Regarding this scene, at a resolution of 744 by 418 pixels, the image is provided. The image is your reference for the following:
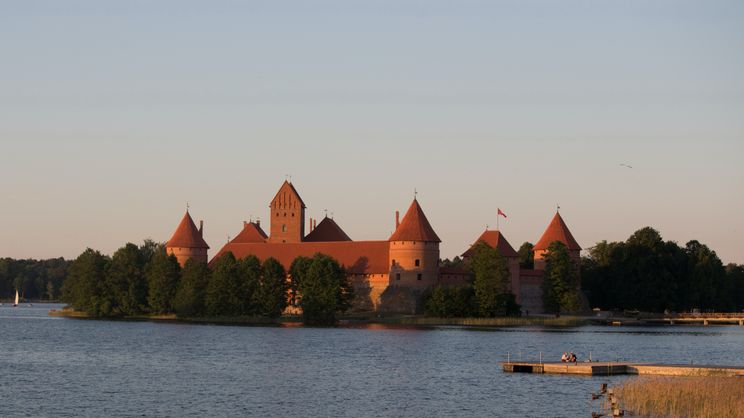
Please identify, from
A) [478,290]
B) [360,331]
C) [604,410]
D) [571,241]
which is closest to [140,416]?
[604,410]

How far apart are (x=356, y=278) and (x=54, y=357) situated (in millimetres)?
44948

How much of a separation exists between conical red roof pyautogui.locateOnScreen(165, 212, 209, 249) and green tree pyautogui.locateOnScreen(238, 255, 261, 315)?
1779 cm

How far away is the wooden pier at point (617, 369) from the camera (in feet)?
135

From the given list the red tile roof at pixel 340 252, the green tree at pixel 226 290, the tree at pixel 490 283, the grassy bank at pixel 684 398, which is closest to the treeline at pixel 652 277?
the red tile roof at pixel 340 252

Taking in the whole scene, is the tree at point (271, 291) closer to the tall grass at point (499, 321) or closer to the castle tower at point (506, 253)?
the tall grass at point (499, 321)

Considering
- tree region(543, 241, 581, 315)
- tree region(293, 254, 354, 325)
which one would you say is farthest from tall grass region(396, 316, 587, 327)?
tree region(293, 254, 354, 325)

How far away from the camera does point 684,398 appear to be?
32.8 metres

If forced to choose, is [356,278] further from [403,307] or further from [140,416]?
[140,416]

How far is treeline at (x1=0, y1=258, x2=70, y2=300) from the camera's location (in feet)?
582

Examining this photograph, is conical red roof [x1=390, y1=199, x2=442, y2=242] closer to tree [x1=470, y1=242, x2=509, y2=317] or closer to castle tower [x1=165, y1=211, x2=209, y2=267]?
tree [x1=470, y1=242, x2=509, y2=317]

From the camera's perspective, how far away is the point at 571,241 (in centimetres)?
9981

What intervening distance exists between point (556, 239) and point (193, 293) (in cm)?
2973

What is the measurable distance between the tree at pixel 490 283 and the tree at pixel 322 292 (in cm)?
945

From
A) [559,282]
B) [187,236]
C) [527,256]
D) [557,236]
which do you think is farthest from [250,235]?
[559,282]
